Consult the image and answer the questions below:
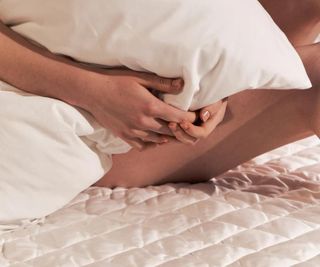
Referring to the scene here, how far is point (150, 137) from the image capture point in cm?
96

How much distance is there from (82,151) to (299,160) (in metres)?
0.44

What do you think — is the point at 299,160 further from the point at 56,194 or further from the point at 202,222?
the point at 56,194

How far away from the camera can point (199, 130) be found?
0.93 m

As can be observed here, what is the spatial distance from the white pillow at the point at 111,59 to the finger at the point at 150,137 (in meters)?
0.06

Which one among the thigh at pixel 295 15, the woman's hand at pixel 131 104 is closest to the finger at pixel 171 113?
the woman's hand at pixel 131 104

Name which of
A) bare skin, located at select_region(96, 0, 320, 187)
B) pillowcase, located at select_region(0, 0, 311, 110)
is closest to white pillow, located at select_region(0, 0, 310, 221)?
pillowcase, located at select_region(0, 0, 311, 110)

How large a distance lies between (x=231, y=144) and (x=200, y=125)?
0.16m

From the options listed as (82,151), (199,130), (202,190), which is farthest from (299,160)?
(82,151)

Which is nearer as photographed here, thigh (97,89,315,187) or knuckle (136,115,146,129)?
knuckle (136,115,146,129)

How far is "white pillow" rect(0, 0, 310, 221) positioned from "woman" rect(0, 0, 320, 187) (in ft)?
0.07

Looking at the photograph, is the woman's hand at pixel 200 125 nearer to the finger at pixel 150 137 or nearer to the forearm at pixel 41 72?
the finger at pixel 150 137

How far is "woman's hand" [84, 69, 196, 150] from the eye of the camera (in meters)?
0.90

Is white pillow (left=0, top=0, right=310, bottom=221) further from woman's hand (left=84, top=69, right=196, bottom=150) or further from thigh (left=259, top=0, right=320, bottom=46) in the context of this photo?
thigh (left=259, top=0, right=320, bottom=46)

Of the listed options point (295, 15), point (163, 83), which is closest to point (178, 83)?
point (163, 83)
